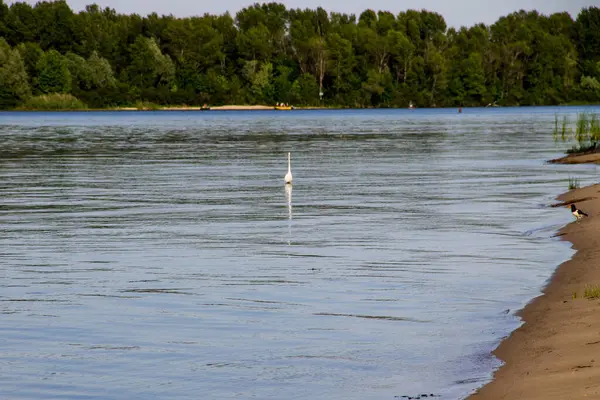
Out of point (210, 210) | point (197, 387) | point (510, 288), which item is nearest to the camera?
point (197, 387)

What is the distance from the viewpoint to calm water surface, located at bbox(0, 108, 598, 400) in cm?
1375

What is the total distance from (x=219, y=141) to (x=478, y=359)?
76.3m

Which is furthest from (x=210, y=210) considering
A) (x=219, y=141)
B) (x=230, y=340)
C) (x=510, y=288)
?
(x=219, y=141)

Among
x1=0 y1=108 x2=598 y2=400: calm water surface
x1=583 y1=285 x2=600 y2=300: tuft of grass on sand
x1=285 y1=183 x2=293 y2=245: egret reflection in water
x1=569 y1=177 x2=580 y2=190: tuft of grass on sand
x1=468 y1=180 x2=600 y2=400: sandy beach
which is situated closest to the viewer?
x1=468 y1=180 x2=600 y2=400: sandy beach

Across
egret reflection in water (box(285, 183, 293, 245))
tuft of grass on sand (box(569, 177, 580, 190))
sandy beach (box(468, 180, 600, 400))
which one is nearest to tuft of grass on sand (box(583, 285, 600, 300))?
sandy beach (box(468, 180, 600, 400))

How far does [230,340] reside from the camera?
15.6m

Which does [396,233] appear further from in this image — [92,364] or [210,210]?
Result: [92,364]

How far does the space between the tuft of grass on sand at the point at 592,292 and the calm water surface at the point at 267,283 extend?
3.76 feet

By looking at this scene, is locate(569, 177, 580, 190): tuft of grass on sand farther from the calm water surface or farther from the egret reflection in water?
the egret reflection in water

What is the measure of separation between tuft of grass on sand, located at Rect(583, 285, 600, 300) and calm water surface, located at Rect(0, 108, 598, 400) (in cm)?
115

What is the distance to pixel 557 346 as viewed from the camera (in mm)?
13766

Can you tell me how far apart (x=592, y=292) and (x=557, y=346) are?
3226mm

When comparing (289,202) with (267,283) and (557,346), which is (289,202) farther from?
(557,346)

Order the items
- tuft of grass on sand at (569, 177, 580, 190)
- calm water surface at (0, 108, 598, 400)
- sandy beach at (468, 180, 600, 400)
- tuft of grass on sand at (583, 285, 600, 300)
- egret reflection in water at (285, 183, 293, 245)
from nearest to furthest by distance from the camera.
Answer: sandy beach at (468, 180, 600, 400)
calm water surface at (0, 108, 598, 400)
tuft of grass on sand at (583, 285, 600, 300)
egret reflection in water at (285, 183, 293, 245)
tuft of grass on sand at (569, 177, 580, 190)
